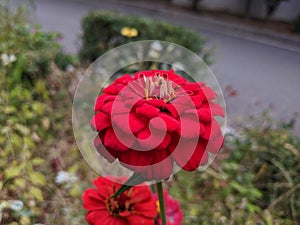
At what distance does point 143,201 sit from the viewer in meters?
0.78

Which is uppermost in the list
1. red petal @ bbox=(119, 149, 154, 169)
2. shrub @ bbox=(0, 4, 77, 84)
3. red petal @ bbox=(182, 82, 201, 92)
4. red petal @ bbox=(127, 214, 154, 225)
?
shrub @ bbox=(0, 4, 77, 84)

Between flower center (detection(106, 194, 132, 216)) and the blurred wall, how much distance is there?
845 cm

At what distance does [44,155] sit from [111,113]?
1.38m

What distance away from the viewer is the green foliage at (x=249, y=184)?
66.3 inches

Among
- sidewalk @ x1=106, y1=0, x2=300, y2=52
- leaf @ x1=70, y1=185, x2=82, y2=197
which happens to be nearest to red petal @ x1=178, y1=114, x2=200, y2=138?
leaf @ x1=70, y1=185, x2=82, y2=197

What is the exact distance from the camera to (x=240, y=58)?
554cm

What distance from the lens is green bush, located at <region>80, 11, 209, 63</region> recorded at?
338 centimetres

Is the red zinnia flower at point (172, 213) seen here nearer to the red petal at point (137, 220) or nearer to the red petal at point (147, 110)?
the red petal at point (137, 220)

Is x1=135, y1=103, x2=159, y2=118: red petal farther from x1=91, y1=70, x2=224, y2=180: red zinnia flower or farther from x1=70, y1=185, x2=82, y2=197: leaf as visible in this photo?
x1=70, y1=185, x2=82, y2=197: leaf

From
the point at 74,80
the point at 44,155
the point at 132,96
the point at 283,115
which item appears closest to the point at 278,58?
the point at 283,115

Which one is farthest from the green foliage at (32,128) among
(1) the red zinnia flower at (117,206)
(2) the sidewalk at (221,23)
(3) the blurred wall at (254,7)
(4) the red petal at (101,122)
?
(3) the blurred wall at (254,7)

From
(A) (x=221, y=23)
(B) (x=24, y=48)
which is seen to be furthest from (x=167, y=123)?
(A) (x=221, y=23)

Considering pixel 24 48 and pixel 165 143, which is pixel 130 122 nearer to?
pixel 165 143

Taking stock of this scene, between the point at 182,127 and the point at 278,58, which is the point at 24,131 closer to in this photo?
the point at 182,127
